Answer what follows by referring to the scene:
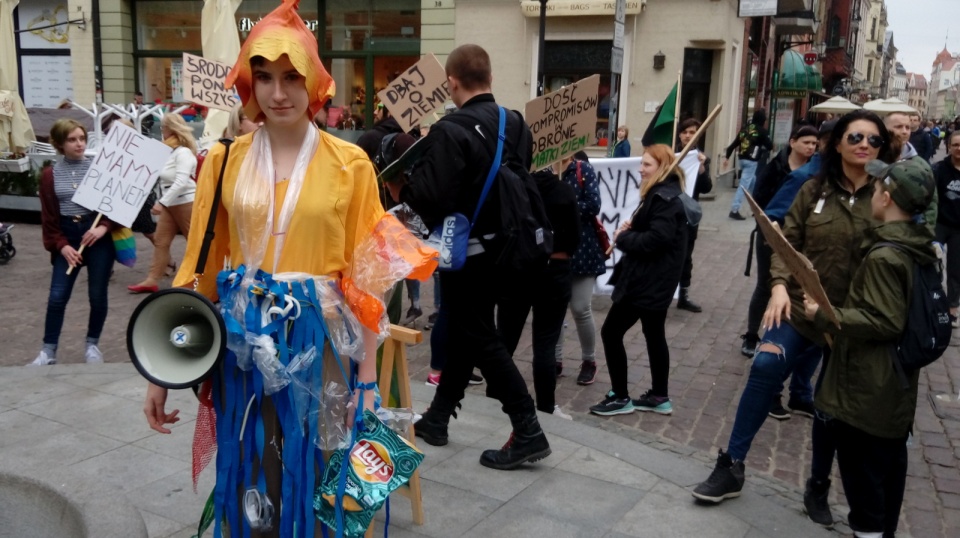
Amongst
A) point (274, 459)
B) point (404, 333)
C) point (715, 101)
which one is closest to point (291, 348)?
point (274, 459)

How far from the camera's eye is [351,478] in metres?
2.48

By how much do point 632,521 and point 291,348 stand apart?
1880mm

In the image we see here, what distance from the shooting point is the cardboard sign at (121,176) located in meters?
5.76

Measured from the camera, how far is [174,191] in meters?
7.82

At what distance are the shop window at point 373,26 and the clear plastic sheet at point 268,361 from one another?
55.5ft

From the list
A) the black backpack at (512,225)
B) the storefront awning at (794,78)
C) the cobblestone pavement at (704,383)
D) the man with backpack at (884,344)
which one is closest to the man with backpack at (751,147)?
the cobblestone pavement at (704,383)

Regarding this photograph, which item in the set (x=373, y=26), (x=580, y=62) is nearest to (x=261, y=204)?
(x=580, y=62)

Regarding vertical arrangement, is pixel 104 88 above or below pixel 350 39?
below

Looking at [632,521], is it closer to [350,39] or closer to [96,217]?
[96,217]

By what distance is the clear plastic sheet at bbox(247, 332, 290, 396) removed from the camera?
2361mm

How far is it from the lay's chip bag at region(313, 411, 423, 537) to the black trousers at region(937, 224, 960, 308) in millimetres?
6693

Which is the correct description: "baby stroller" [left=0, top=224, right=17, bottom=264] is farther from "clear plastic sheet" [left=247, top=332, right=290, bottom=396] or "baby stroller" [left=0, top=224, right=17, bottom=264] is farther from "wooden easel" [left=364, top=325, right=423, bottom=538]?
"clear plastic sheet" [left=247, top=332, right=290, bottom=396]

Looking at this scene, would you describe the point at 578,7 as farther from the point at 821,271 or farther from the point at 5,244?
the point at 821,271

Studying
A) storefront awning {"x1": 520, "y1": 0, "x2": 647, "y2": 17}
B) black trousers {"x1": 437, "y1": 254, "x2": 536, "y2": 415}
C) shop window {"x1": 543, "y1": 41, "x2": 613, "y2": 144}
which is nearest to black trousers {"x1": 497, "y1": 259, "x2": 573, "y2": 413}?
black trousers {"x1": 437, "y1": 254, "x2": 536, "y2": 415}
